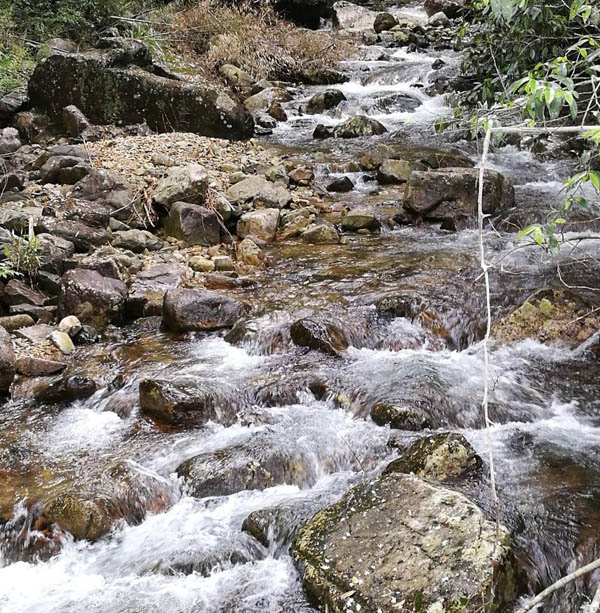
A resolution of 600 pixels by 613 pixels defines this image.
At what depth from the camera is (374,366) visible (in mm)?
4863

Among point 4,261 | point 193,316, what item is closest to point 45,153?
point 4,261

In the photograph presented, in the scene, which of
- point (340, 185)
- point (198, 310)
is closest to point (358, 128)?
point (340, 185)

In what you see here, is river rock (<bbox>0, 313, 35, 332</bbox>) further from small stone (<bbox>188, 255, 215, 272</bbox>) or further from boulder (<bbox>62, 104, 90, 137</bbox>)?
boulder (<bbox>62, 104, 90, 137</bbox>)

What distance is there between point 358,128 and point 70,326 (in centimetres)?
751

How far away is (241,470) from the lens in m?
3.75

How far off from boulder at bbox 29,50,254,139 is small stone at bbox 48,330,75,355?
6109 millimetres

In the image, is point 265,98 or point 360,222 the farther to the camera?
point 265,98

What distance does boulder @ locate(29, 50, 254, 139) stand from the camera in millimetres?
10094

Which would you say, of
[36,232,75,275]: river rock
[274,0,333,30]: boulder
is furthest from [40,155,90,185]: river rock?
[274,0,333,30]: boulder

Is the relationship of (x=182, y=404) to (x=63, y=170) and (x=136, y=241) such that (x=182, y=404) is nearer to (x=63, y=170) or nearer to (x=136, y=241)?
(x=136, y=241)

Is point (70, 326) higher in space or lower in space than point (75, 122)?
lower

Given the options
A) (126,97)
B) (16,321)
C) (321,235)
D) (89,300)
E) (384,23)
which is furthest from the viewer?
(384,23)

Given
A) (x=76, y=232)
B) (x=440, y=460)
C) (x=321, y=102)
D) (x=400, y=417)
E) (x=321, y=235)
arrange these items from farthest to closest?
1. (x=321, y=102)
2. (x=321, y=235)
3. (x=76, y=232)
4. (x=400, y=417)
5. (x=440, y=460)

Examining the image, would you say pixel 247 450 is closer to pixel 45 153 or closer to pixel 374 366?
pixel 374 366
